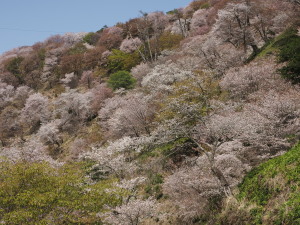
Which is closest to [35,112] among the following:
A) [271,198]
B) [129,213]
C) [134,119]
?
[134,119]

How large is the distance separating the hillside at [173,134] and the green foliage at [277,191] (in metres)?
0.05

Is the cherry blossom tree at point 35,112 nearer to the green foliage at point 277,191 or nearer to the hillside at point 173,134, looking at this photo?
the hillside at point 173,134

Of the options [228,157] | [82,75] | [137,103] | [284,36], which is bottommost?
[228,157]

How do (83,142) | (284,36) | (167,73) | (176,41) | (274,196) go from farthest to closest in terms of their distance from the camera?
(176,41) < (167,73) < (83,142) < (284,36) < (274,196)

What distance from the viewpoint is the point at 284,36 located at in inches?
1062

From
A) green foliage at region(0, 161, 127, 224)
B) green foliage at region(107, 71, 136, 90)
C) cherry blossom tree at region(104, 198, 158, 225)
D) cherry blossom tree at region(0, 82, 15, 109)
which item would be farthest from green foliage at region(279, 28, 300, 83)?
cherry blossom tree at region(0, 82, 15, 109)

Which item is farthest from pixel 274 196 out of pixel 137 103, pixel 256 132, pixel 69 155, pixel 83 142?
pixel 69 155

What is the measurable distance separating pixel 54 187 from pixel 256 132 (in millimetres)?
11223

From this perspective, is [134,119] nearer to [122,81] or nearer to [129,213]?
[122,81]

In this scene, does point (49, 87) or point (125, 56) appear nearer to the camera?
point (125, 56)

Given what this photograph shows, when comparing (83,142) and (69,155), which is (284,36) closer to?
(83,142)

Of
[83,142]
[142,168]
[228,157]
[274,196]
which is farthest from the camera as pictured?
[83,142]

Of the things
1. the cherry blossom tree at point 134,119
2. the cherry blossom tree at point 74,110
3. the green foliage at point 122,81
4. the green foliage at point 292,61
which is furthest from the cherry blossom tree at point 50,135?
the green foliage at point 292,61

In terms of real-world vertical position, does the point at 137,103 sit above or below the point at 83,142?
above
